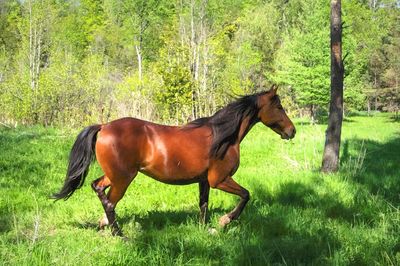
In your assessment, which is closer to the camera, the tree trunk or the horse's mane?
the horse's mane

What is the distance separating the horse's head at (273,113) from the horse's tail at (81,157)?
227cm

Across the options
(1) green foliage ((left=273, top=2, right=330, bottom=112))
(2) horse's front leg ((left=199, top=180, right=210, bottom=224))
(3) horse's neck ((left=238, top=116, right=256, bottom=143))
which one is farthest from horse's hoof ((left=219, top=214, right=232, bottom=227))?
(1) green foliage ((left=273, top=2, right=330, bottom=112))

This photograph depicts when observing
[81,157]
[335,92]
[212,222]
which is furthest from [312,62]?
[81,157]

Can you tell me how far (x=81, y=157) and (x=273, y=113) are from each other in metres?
2.71

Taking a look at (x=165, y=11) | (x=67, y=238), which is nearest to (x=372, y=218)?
(x=67, y=238)

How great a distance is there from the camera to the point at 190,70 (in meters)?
21.0

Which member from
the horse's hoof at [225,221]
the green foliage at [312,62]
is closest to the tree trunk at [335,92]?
the horse's hoof at [225,221]

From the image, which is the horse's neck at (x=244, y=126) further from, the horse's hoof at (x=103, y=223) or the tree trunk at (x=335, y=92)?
the tree trunk at (x=335, y=92)

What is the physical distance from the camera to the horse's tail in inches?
203

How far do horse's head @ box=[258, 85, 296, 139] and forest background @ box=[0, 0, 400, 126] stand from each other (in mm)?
542

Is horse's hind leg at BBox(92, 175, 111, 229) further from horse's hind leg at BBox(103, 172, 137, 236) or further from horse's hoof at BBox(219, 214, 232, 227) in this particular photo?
horse's hoof at BBox(219, 214, 232, 227)

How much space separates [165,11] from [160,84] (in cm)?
3045

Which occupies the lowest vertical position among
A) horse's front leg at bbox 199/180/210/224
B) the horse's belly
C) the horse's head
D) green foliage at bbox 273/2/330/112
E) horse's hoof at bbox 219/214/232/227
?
horse's hoof at bbox 219/214/232/227

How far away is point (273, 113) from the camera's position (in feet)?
19.1
